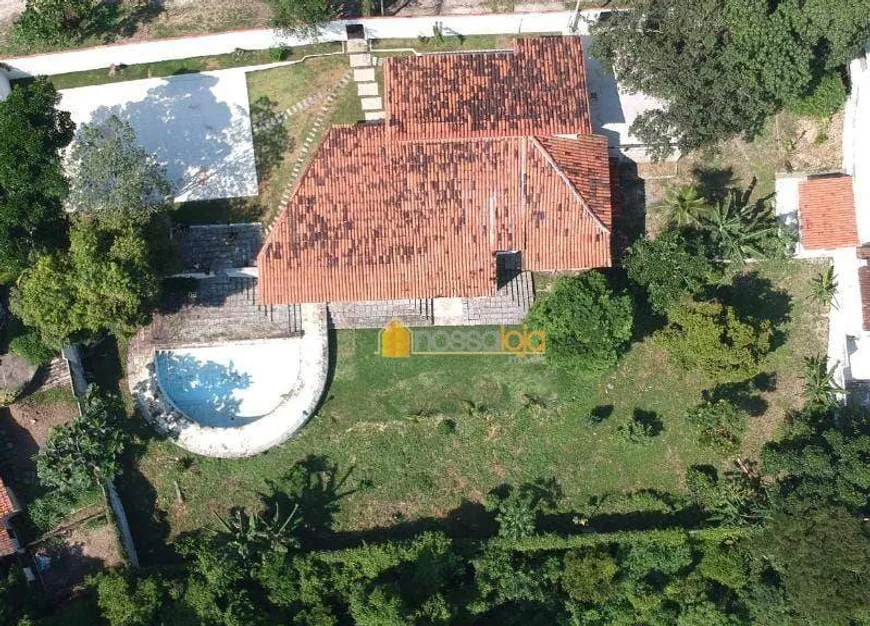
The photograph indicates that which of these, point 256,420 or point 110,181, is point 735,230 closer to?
point 256,420

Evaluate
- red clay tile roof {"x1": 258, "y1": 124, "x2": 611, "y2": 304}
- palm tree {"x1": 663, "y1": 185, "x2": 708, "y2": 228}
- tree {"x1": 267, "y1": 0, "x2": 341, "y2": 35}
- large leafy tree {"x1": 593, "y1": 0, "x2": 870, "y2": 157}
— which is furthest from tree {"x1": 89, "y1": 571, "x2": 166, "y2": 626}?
large leafy tree {"x1": 593, "y1": 0, "x2": 870, "y2": 157}

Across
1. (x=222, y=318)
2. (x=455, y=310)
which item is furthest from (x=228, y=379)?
(x=455, y=310)

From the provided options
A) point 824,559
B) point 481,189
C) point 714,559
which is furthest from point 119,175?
point 824,559

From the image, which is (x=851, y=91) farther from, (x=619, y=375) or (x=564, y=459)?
(x=564, y=459)

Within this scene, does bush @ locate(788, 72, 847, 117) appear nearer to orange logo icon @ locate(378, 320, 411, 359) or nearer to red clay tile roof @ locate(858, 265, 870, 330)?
red clay tile roof @ locate(858, 265, 870, 330)

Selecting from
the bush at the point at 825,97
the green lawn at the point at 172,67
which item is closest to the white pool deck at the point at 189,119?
the green lawn at the point at 172,67

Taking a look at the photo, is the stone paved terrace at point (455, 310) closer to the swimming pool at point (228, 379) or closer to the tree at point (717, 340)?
the swimming pool at point (228, 379)
